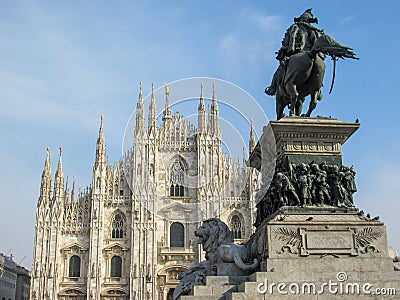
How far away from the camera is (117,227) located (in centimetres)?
4009

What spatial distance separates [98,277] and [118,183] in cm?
760

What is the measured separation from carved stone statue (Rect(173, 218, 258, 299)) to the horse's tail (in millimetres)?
3955

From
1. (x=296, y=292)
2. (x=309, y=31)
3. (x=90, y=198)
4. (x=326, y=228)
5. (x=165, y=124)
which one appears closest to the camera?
(x=296, y=292)

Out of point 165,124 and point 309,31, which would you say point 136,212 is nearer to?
point 165,124

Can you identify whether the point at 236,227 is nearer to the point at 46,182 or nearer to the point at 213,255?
the point at 46,182

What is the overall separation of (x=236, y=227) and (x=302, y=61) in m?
31.2

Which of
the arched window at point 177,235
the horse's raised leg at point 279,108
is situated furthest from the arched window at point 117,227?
the horse's raised leg at point 279,108

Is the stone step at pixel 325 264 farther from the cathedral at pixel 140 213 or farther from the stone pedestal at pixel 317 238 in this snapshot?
the cathedral at pixel 140 213

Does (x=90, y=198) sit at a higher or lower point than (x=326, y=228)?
higher

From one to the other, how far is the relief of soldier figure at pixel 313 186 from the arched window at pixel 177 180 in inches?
1268

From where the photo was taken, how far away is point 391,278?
8.20m

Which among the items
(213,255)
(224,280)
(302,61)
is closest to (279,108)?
(302,61)

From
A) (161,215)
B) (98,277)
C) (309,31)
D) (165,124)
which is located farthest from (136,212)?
(309,31)

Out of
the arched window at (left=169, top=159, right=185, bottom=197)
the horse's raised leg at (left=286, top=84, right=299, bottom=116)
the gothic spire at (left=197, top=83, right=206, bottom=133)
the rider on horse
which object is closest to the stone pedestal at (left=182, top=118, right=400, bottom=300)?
the horse's raised leg at (left=286, top=84, right=299, bottom=116)
